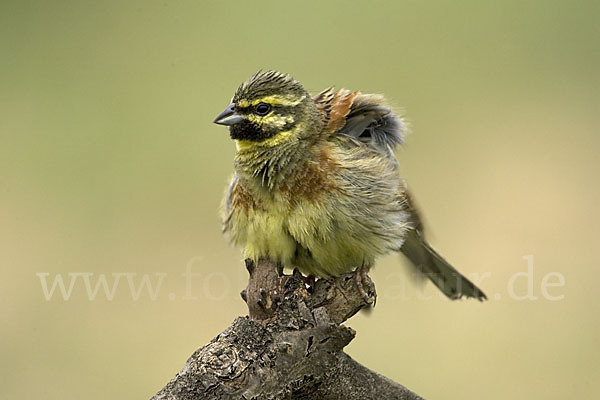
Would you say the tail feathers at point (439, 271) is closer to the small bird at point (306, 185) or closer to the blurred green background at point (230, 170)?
the blurred green background at point (230, 170)

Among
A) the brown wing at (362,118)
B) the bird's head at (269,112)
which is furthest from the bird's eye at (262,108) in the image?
the brown wing at (362,118)

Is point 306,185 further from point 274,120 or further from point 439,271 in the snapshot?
point 439,271

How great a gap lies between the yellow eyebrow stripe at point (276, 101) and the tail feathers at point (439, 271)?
2.98 feet

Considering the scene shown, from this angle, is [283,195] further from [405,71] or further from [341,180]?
[405,71]

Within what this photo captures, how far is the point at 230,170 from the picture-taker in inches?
253

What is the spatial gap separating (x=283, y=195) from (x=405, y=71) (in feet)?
13.4

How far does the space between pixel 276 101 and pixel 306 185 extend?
350mm

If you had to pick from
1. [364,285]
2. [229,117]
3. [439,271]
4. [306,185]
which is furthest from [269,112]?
[439,271]

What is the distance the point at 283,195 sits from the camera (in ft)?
11.6

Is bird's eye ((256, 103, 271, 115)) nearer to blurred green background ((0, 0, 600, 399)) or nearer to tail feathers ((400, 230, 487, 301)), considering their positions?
tail feathers ((400, 230, 487, 301))

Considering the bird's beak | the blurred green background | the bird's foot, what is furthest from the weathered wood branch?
the blurred green background

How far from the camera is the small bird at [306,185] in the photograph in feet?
11.5

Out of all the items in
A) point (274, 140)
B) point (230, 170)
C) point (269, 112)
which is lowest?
point (230, 170)

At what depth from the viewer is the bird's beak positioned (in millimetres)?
3430
